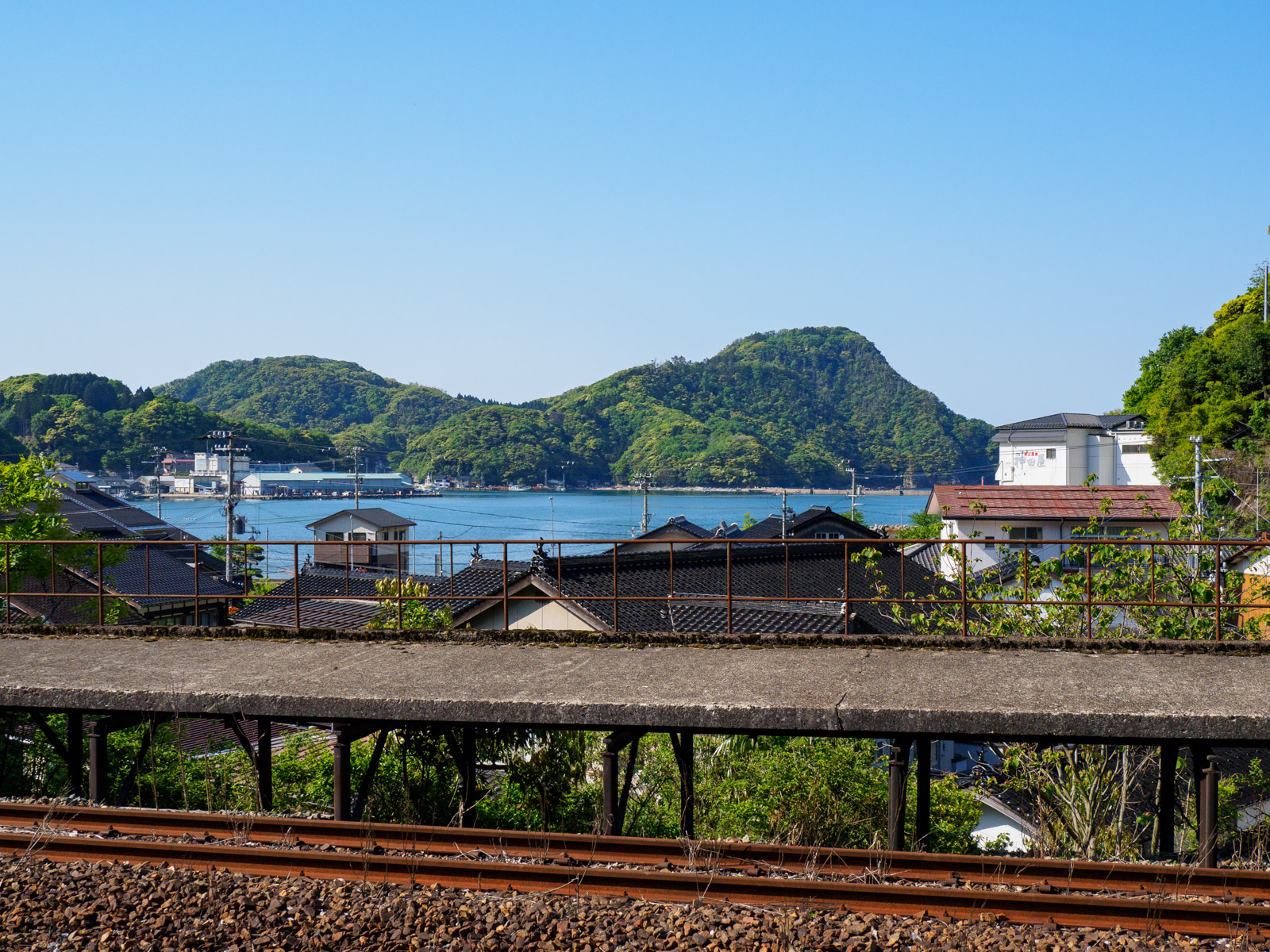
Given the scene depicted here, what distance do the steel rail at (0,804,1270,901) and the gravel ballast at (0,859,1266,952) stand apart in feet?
1.81

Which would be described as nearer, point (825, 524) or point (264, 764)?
point (264, 764)

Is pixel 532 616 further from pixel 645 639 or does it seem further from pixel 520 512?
pixel 520 512

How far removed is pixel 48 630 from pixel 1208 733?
9505 mm

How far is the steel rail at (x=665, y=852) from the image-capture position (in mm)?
4945

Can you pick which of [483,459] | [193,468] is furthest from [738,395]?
[193,468]

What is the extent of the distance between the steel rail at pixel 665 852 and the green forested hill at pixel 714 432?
13034cm

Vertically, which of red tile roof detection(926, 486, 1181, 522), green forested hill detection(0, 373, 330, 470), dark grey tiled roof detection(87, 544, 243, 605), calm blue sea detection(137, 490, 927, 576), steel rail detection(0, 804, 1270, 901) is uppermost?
green forested hill detection(0, 373, 330, 470)

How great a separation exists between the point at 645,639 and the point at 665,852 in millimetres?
2773

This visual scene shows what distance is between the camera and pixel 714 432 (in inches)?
6260

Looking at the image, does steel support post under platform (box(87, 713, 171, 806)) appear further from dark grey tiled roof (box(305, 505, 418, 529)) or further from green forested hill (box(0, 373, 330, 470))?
green forested hill (box(0, 373, 330, 470))

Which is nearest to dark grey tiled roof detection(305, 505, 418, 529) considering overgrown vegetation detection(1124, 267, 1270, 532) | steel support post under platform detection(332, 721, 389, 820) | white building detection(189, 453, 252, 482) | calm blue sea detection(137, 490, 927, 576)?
calm blue sea detection(137, 490, 927, 576)

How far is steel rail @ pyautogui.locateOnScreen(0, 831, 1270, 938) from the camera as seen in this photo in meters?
4.53

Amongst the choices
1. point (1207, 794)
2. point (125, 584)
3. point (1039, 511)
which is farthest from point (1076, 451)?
point (1207, 794)

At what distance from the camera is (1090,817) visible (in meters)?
8.26
